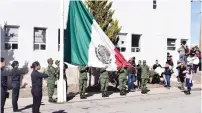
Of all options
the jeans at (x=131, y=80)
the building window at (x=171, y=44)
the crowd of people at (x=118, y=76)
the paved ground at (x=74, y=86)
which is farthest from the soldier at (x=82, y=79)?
the building window at (x=171, y=44)

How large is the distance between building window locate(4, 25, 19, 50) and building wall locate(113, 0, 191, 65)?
629 cm

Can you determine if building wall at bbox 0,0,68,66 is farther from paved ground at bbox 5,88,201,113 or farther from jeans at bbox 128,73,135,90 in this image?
paved ground at bbox 5,88,201,113

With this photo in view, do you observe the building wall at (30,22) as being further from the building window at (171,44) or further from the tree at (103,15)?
the building window at (171,44)

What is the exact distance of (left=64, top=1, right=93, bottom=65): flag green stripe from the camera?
15133 mm

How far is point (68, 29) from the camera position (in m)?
15.3

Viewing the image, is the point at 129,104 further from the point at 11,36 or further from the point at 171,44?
the point at 171,44

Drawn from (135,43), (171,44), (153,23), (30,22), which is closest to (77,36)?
(30,22)

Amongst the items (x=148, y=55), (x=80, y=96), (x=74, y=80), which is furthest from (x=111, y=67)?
(x=148, y=55)

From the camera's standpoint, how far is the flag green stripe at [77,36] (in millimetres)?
15133

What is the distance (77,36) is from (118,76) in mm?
3265

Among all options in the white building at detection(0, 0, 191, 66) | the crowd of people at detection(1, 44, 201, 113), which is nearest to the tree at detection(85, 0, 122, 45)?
the crowd of people at detection(1, 44, 201, 113)

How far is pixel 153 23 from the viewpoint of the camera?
24734 millimetres

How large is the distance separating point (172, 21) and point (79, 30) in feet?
39.5

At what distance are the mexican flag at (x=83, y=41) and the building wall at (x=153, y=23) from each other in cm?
726
